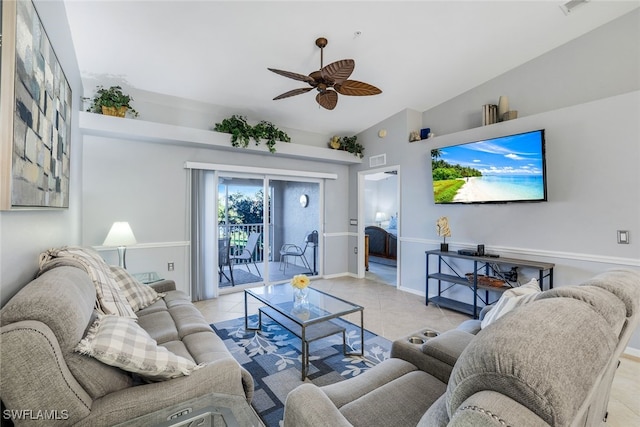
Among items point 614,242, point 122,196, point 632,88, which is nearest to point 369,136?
point 632,88

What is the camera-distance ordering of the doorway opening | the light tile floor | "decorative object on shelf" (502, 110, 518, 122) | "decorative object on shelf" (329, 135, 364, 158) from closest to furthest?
the light tile floor, "decorative object on shelf" (502, 110, 518, 122), "decorative object on shelf" (329, 135, 364, 158), the doorway opening

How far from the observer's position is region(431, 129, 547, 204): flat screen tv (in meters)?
3.15

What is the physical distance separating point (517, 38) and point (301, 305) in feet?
12.2

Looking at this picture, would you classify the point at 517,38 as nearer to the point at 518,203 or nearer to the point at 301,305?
the point at 518,203

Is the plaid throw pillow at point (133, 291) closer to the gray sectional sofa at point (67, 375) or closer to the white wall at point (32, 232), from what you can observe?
the white wall at point (32, 232)

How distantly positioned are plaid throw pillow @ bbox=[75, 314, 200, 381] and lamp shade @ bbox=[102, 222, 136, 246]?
89.9 inches

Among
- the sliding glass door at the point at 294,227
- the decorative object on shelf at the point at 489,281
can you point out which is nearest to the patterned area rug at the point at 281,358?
the decorative object on shelf at the point at 489,281

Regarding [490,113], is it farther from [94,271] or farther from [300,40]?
[94,271]

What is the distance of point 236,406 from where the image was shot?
109 centimetres

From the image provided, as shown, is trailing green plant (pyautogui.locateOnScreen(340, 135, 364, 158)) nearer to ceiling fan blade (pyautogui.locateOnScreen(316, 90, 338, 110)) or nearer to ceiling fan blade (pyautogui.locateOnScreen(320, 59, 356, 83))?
ceiling fan blade (pyautogui.locateOnScreen(316, 90, 338, 110))

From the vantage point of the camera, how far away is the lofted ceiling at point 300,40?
261 centimetres

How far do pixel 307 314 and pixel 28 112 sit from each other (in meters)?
2.14

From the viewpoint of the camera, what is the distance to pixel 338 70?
2.41 meters

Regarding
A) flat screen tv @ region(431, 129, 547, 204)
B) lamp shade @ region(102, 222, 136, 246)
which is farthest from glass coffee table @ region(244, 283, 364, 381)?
flat screen tv @ region(431, 129, 547, 204)
